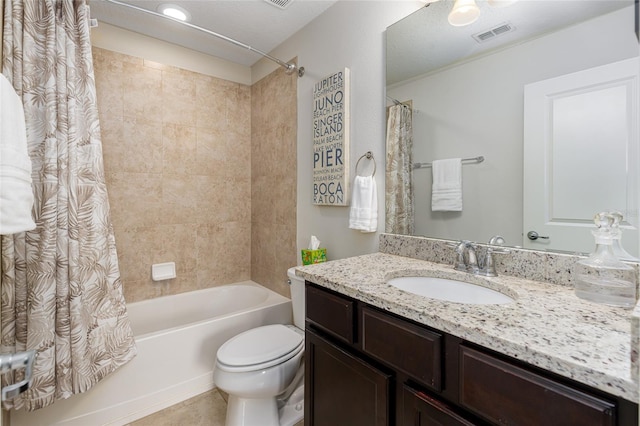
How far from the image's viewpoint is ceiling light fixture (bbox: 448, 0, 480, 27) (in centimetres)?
116

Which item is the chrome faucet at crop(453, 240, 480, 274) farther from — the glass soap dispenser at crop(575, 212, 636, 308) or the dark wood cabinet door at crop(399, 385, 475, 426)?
the dark wood cabinet door at crop(399, 385, 475, 426)

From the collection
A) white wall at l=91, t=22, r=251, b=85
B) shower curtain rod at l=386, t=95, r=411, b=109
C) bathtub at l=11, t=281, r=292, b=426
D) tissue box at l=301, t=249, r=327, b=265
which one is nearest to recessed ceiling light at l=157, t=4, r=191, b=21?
white wall at l=91, t=22, r=251, b=85

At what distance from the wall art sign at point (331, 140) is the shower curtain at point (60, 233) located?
1.21m

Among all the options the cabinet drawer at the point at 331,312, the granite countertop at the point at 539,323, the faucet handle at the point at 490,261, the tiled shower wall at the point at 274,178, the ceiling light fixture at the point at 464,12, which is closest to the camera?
the granite countertop at the point at 539,323

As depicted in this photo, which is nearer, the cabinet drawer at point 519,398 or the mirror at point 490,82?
the cabinet drawer at point 519,398

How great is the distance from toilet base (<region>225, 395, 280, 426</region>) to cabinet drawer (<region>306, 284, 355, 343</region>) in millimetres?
707

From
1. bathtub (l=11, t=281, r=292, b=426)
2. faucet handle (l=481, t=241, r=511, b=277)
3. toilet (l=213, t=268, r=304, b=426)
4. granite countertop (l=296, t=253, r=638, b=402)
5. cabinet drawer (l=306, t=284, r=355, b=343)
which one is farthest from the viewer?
bathtub (l=11, t=281, r=292, b=426)

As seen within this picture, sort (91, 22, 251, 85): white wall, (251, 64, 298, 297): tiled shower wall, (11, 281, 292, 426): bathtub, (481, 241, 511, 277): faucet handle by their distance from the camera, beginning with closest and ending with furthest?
(481, 241, 511, 277): faucet handle < (11, 281, 292, 426): bathtub < (91, 22, 251, 85): white wall < (251, 64, 298, 297): tiled shower wall

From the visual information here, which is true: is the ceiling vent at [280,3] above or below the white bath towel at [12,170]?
above

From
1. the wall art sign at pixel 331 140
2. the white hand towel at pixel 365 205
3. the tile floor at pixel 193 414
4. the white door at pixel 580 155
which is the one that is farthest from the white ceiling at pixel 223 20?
the tile floor at pixel 193 414

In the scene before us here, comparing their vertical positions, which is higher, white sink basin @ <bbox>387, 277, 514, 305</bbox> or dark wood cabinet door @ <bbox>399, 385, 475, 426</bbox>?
white sink basin @ <bbox>387, 277, 514, 305</bbox>

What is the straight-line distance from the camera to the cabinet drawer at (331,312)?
93cm

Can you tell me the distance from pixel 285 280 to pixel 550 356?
1931 mm

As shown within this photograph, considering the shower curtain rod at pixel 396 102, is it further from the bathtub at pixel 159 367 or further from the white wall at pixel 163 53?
the white wall at pixel 163 53
